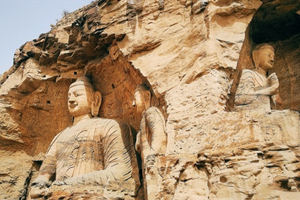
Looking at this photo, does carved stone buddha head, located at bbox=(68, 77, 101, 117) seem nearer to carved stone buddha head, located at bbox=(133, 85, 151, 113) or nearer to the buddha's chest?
the buddha's chest

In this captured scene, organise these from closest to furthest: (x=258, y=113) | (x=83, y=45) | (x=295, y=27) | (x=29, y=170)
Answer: (x=258, y=113) < (x=295, y=27) < (x=83, y=45) < (x=29, y=170)

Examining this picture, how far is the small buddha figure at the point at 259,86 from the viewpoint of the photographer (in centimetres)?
485

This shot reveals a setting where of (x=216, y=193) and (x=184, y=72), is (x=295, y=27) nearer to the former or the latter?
(x=184, y=72)

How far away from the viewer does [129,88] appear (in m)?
6.38

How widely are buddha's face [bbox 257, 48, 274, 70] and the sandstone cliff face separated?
138 mm

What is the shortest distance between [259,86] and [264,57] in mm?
654

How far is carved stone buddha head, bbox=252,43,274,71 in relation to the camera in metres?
5.69

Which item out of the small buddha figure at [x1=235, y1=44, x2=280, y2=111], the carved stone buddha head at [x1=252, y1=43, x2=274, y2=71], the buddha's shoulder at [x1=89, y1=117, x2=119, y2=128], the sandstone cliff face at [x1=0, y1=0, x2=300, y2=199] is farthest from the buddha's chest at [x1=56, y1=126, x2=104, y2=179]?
the carved stone buddha head at [x1=252, y1=43, x2=274, y2=71]

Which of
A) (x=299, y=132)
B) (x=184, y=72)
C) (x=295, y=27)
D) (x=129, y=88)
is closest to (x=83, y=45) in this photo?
(x=129, y=88)

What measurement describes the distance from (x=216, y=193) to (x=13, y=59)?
16.0 ft

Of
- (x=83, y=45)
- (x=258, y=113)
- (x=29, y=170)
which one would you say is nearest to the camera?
(x=258, y=113)

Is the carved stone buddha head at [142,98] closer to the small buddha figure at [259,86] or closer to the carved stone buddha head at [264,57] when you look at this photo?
the small buddha figure at [259,86]

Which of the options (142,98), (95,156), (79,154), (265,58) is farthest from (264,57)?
(79,154)

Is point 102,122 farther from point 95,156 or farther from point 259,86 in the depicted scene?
point 259,86
